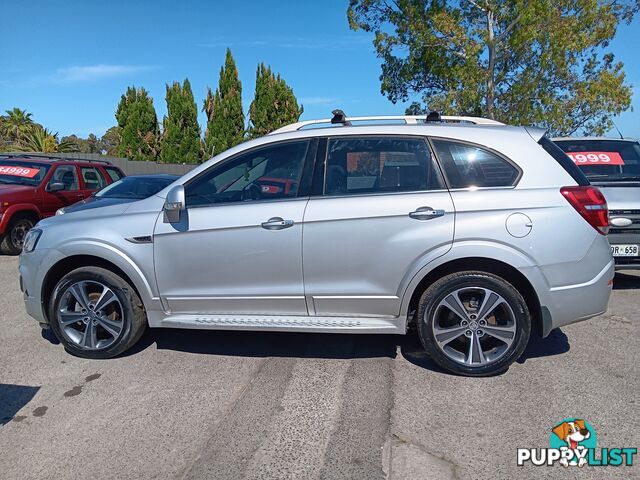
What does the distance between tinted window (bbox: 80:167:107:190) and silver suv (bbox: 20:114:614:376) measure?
672 centimetres

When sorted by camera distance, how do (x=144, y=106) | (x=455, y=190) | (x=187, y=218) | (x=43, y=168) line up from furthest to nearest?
1. (x=144, y=106)
2. (x=43, y=168)
3. (x=187, y=218)
4. (x=455, y=190)

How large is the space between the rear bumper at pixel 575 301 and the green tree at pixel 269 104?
90.2 feet

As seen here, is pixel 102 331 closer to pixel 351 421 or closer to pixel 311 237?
pixel 311 237

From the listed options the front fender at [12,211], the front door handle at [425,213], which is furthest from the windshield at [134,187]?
the front door handle at [425,213]

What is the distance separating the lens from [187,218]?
13.7 ft

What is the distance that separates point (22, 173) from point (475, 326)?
29.9ft

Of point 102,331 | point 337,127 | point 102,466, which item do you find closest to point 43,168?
point 102,331

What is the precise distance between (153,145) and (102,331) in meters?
28.1

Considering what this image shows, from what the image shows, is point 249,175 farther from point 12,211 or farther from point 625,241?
point 12,211

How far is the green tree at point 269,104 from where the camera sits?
30359 mm

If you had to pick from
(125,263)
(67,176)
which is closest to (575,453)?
(125,263)

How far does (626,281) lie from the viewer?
23.5ft

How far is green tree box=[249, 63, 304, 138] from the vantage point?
30.4 metres

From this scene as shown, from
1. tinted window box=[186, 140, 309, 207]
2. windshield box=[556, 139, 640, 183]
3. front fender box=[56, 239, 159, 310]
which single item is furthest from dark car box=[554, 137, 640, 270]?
front fender box=[56, 239, 159, 310]
